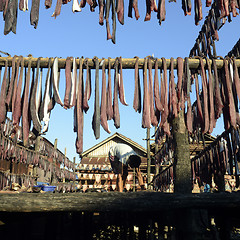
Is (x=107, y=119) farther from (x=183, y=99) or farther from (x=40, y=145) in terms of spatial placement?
(x=40, y=145)

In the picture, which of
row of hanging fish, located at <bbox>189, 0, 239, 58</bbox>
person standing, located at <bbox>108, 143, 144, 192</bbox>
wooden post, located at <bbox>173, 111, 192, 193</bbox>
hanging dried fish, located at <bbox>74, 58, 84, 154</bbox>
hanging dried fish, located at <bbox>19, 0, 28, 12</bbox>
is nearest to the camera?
hanging dried fish, located at <bbox>74, 58, 84, 154</bbox>

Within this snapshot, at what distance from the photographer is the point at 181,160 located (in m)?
4.41

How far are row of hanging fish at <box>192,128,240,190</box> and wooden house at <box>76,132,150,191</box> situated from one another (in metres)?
Answer: 10.8

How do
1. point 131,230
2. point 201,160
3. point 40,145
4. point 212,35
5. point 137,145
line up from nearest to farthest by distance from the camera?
1. point 131,230
2. point 212,35
3. point 201,160
4. point 40,145
5. point 137,145

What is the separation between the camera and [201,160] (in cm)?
862

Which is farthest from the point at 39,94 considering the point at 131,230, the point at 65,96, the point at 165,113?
the point at 131,230

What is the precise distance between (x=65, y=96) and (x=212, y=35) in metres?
4.51

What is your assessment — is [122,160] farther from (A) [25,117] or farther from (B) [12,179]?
(B) [12,179]

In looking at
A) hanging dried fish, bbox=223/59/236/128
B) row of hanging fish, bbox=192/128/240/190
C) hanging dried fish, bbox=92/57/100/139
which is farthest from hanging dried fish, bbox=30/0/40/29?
row of hanging fish, bbox=192/128/240/190

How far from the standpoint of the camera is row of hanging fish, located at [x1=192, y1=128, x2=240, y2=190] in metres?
6.31

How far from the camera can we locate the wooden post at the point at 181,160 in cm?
427

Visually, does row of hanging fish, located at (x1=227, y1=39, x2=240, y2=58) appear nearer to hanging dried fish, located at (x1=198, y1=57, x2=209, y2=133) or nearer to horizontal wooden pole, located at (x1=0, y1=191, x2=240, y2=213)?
hanging dried fish, located at (x1=198, y1=57, x2=209, y2=133)

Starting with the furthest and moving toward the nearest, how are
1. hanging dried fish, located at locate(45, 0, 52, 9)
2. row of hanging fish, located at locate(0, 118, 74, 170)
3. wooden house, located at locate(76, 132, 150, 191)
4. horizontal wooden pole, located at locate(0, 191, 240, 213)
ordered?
wooden house, located at locate(76, 132, 150, 191) < row of hanging fish, located at locate(0, 118, 74, 170) < hanging dried fish, located at locate(45, 0, 52, 9) < horizontal wooden pole, located at locate(0, 191, 240, 213)

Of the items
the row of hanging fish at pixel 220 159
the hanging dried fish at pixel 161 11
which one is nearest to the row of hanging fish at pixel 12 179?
the row of hanging fish at pixel 220 159
